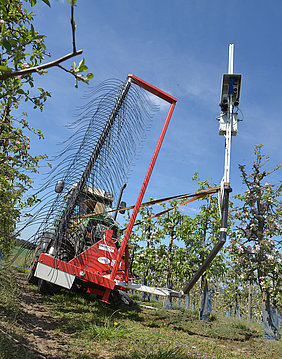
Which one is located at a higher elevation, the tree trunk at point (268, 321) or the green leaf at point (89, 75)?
the green leaf at point (89, 75)

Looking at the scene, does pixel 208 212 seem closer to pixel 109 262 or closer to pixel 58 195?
pixel 109 262

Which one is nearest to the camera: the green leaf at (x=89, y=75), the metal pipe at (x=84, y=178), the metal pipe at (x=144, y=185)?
the green leaf at (x=89, y=75)

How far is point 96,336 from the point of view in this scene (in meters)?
4.05

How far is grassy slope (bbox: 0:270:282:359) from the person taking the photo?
340 cm

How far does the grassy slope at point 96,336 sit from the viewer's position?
11.2 ft

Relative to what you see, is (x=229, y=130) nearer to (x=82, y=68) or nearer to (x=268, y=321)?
(x=82, y=68)

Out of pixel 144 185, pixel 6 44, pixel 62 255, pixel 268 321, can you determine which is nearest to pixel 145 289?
pixel 62 255

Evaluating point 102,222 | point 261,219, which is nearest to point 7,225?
point 102,222

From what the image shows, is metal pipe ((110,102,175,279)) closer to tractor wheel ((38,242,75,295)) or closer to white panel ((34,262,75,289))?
white panel ((34,262,75,289))

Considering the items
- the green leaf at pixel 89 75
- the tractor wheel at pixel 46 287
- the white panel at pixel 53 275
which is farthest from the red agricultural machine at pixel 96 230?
the green leaf at pixel 89 75

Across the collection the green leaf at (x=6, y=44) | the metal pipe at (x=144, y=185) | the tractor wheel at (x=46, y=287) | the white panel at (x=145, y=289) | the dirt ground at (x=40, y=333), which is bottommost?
the dirt ground at (x=40, y=333)

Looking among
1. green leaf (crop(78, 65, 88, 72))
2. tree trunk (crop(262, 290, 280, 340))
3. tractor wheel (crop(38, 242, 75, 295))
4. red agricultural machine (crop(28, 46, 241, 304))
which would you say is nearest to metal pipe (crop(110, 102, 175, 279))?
red agricultural machine (crop(28, 46, 241, 304))

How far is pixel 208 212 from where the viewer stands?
10.9 m

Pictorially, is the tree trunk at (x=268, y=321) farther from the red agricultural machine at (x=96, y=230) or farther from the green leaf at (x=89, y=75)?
the green leaf at (x=89, y=75)
